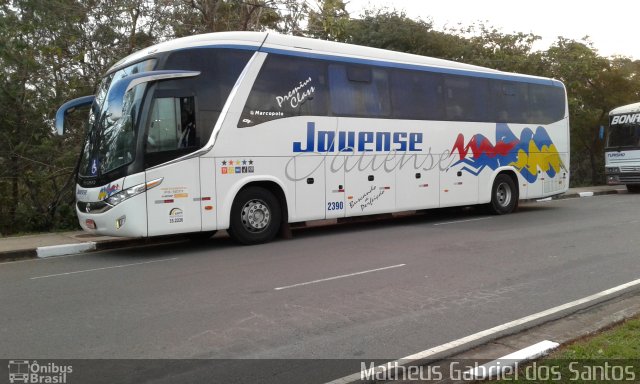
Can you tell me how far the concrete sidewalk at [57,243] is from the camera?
33.2ft

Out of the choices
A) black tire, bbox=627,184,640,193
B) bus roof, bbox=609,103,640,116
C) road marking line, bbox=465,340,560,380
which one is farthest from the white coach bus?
black tire, bbox=627,184,640,193

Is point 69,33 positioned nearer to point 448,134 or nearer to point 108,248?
point 108,248

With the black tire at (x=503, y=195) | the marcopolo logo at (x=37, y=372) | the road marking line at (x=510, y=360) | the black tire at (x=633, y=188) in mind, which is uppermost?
the black tire at (x=503, y=195)

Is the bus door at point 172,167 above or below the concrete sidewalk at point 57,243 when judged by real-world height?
above

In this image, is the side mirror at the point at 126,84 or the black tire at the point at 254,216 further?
the black tire at the point at 254,216

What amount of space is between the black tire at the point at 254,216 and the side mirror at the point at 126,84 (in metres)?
2.45

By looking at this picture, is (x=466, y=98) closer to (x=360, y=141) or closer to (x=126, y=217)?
(x=360, y=141)

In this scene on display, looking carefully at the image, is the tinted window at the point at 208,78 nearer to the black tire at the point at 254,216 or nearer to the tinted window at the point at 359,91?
the black tire at the point at 254,216

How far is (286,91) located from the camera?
424 inches

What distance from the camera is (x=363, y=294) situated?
6.49 metres

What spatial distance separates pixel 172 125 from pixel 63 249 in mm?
Answer: 3259

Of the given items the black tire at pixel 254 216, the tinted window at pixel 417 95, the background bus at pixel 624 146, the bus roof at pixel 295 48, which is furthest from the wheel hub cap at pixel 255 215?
the background bus at pixel 624 146

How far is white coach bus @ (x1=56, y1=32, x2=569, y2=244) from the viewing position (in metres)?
9.38

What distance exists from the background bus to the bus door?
18.7m
